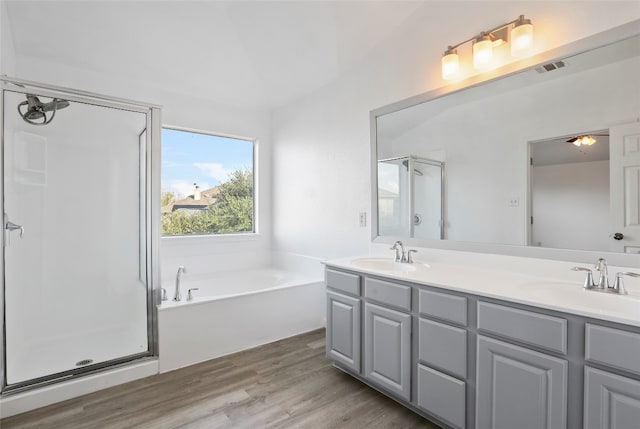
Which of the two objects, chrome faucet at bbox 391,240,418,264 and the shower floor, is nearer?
the shower floor

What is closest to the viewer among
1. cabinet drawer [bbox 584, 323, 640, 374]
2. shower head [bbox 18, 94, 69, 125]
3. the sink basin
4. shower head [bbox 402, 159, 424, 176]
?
cabinet drawer [bbox 584, 323, 640, 374]

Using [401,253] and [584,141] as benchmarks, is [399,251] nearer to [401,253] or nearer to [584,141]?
[401,253]

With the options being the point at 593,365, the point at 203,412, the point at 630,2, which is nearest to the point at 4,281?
the point at 203,412

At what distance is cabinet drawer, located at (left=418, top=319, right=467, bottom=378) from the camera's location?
1.56 metres

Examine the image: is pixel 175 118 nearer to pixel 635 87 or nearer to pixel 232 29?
pixel 232 29

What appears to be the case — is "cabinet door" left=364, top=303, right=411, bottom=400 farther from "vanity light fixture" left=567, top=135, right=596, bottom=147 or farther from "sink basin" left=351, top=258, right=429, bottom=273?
"vanity light fixture" left=567, top=135, right=596, bottom=147

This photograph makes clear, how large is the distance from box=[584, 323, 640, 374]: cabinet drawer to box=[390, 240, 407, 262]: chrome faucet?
1282 mm

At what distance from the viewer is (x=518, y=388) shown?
1.35m

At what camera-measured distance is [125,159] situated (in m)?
2.80

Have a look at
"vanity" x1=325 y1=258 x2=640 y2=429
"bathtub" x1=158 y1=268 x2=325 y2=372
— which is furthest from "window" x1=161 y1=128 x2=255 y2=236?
"vanity" x1=325 y1=258 x2=640 y2=429

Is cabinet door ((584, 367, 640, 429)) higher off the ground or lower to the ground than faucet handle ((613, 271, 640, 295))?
lower

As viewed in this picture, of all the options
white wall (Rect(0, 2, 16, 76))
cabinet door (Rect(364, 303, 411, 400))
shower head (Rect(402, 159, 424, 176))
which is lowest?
cabinet door (Rect(364, 303, 411, 400))

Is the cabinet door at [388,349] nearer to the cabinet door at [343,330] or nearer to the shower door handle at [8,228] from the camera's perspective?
the cabinet door at [343,330]

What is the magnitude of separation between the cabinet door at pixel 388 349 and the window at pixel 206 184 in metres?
2.42
